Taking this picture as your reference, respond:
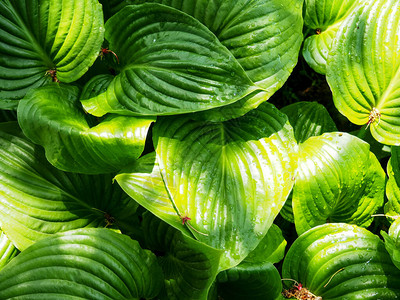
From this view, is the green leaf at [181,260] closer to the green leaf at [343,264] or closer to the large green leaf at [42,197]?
the large green leaf at [42,197]

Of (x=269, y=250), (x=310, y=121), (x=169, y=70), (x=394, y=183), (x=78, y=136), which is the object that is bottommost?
(x=269, y=250)

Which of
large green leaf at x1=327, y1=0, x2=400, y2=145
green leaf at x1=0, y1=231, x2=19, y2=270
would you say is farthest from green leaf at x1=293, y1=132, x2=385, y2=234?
green leaf at x1=0, y1=231, x2=19, y2=270

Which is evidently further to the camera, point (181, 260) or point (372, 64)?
point (372, 64)

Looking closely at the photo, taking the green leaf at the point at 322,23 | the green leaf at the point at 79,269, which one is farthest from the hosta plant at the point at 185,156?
the green leaf at the point at 322,23

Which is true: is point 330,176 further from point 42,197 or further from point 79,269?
point 42,197

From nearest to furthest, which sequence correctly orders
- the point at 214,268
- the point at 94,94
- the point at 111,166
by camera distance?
the point at 214,268, the point at 111,166, the point at 94,94

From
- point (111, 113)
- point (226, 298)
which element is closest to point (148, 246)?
point (226, 298)

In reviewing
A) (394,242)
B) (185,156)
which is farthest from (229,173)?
(394,242)

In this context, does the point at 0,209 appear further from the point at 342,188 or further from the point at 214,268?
the point at 342,188
